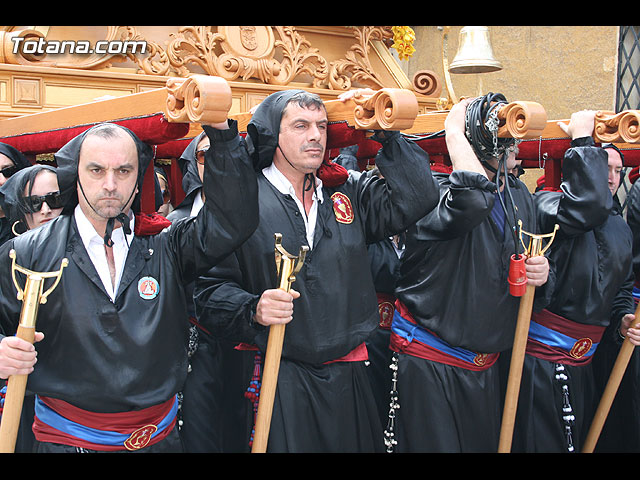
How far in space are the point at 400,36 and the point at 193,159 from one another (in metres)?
3.28

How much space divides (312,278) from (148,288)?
0.70 metres

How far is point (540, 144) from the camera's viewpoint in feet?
13.4

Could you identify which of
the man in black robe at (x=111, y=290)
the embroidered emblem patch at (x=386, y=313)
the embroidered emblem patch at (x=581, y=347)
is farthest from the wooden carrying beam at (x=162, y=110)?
the embroidered emblem patch at (x=581, y=347)

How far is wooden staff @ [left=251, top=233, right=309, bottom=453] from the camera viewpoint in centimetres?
283

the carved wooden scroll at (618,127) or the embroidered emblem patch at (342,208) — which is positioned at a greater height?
the carved wooden scroll at (618,127)

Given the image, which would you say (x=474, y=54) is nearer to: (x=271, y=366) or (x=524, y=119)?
(x=524, y=119)

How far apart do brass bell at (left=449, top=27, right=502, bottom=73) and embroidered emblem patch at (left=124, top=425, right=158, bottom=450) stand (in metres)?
5.86

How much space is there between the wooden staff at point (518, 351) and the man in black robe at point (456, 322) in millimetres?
59

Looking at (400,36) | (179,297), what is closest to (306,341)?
(179,297)

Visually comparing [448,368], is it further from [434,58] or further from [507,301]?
[434,58]

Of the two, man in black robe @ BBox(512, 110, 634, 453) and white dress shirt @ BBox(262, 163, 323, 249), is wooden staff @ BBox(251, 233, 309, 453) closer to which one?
white dress shirt @ BBox(262, 163, 323, 249)

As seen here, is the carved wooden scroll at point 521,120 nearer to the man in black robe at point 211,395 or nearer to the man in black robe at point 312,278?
the man in black robe at point 312,278

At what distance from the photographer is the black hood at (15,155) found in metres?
4.06

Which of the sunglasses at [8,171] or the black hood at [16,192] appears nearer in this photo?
the black hood at [16,192]
